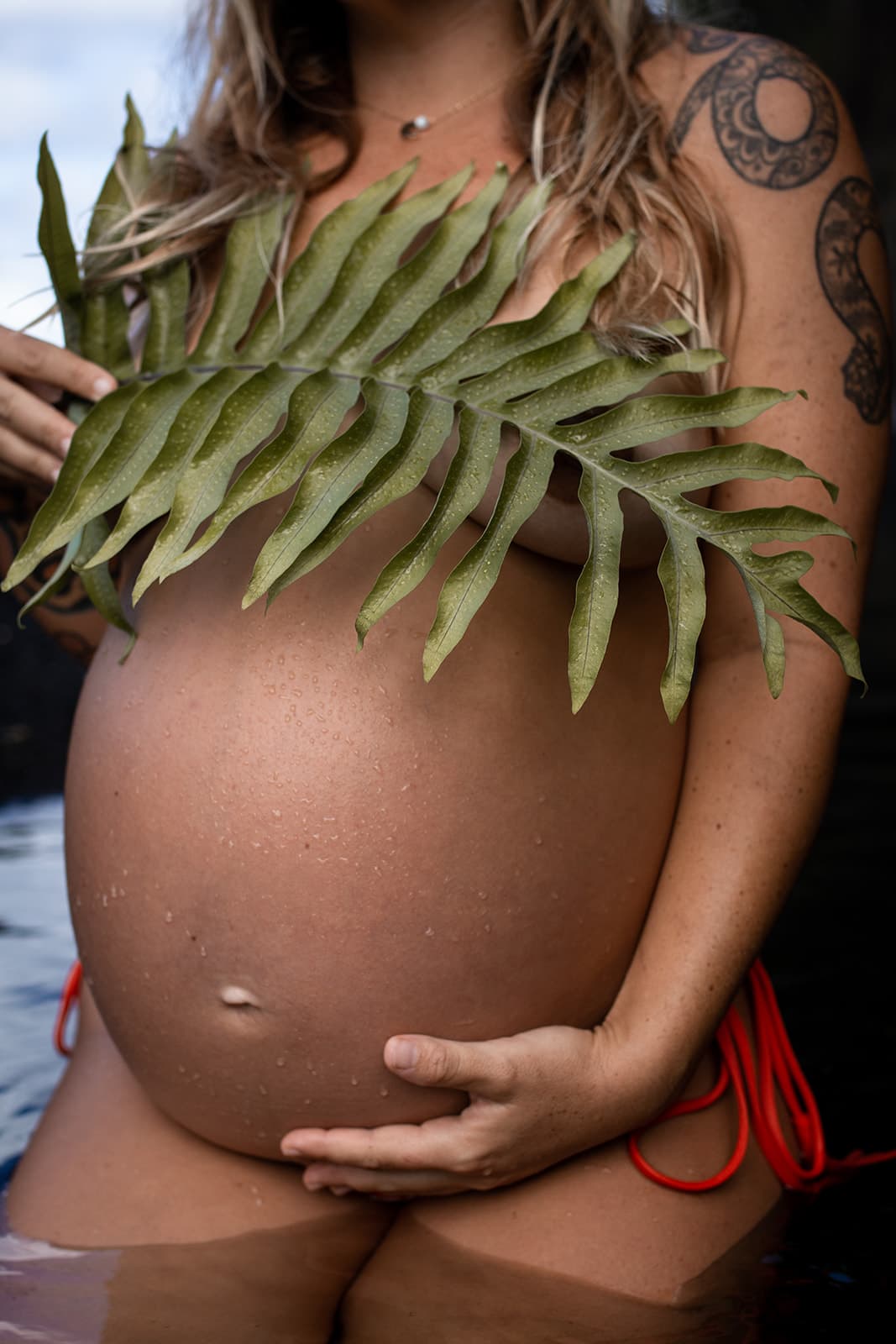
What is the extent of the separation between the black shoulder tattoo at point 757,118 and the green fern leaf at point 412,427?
0.20m

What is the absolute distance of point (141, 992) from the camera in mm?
1067

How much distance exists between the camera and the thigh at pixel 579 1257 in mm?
958

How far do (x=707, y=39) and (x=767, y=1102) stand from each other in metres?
1.03

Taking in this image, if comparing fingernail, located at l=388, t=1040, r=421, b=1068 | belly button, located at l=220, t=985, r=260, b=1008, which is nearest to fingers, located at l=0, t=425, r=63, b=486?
belly button, located at l=220, t=985, r=260, b=1008

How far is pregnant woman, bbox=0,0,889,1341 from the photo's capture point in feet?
3.25

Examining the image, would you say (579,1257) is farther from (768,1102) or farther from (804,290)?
(804,290)

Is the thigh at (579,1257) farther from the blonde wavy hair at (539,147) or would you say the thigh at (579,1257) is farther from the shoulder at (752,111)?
the shoulder at (752,111)

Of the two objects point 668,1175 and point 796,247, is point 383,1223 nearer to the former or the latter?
point 668,1175

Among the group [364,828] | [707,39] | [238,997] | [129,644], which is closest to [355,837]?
[364,828]

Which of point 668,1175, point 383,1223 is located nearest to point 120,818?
point 383,1223

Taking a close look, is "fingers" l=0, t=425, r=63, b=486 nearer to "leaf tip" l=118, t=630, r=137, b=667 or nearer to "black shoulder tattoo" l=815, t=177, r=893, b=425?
"leaf tip" l=118, t=630, r=137, b=667

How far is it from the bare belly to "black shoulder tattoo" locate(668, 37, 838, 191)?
1.34 ft

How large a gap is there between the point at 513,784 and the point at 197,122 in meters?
0.88

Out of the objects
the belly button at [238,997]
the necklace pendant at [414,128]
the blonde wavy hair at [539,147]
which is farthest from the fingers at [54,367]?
the belly button at [238,997]
